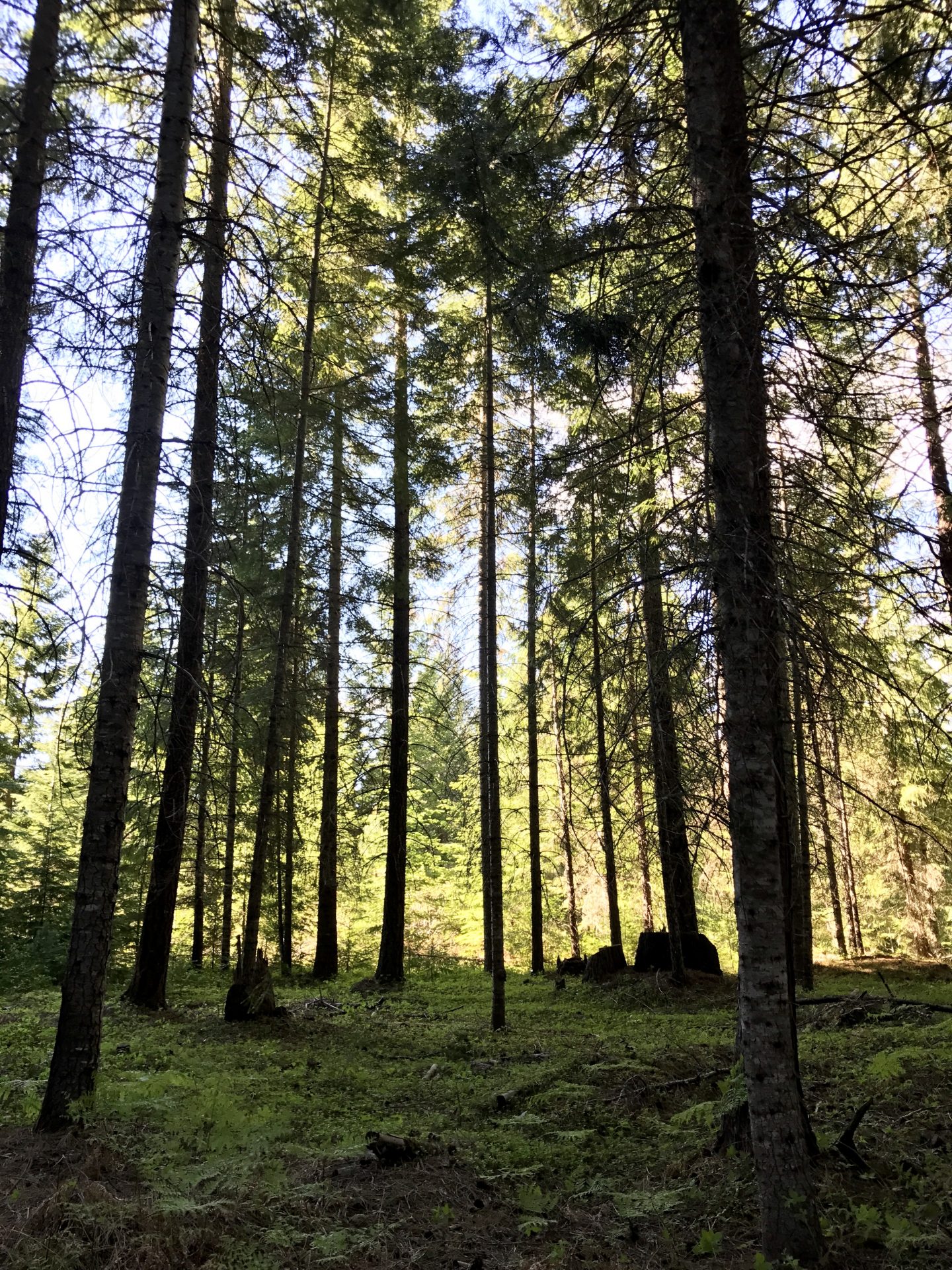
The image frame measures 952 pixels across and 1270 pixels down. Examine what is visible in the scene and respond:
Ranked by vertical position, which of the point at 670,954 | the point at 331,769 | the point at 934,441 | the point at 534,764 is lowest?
the point at 670,954

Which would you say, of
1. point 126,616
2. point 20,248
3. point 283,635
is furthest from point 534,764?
point 20,248

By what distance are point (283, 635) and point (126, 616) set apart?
439 centimetres

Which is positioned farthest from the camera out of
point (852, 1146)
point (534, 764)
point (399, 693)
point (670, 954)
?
point (534, 764)

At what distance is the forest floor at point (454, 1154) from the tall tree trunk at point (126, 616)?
62cm

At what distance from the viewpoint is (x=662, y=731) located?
6.47m

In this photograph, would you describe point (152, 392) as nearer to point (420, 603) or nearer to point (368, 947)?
point (420, 603)

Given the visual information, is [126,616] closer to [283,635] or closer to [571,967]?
[283,635]

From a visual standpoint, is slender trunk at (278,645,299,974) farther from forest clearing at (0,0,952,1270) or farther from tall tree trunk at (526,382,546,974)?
tall tree trunk at (526,382,546,974)

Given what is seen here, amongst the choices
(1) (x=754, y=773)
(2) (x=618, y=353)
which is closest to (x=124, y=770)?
(1) (x=754, y=773)

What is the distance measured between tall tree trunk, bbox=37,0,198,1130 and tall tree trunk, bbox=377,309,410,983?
7.42 m

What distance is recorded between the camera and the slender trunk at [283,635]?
9.24 meters

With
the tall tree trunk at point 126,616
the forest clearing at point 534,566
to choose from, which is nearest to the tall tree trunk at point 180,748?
the forest clearing at point 534,566

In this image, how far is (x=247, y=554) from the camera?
13.2m

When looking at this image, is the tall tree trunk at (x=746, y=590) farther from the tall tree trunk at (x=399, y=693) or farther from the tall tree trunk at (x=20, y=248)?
the tall tree trunk at (x=399, y=693)
